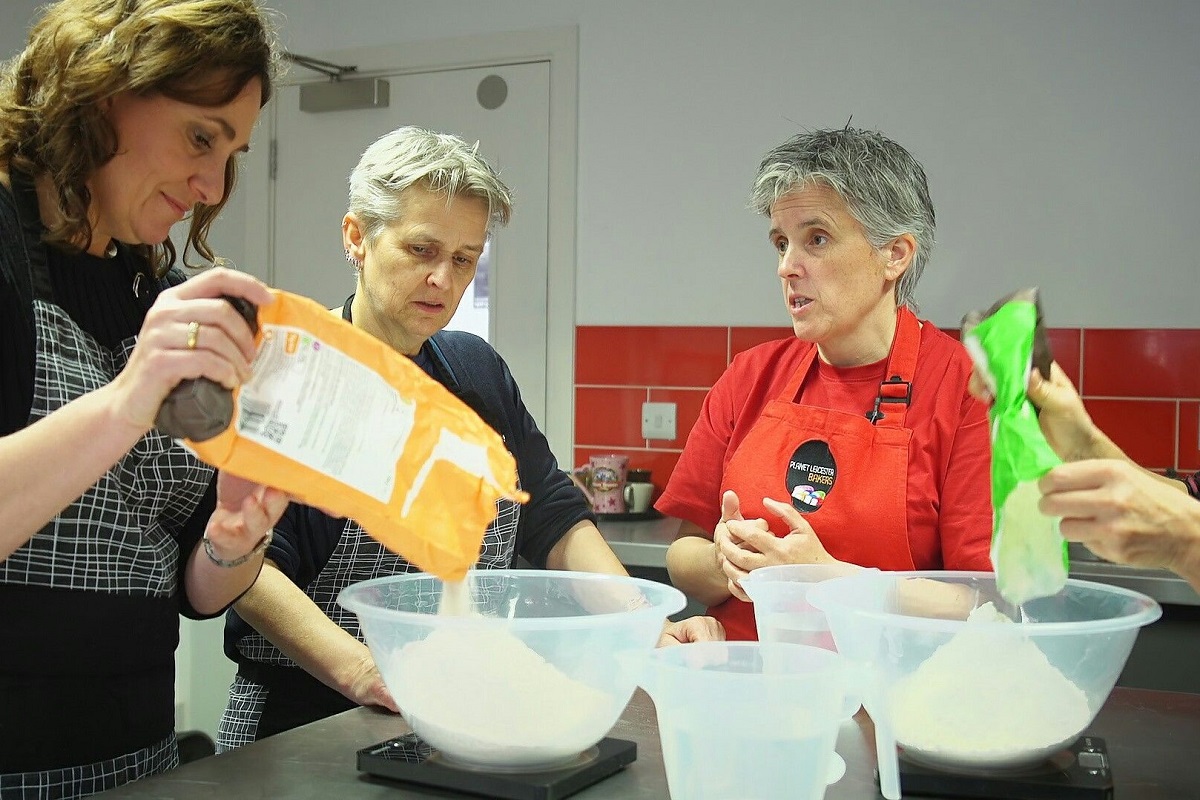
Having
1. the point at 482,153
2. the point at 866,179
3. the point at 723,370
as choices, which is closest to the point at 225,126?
the point at 866,179

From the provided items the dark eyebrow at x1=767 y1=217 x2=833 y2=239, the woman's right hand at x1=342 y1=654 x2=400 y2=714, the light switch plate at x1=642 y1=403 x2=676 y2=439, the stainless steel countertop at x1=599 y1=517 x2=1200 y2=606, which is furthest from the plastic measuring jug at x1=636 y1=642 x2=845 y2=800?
the light switch plate at x1=642 y1=403 x2=676 y2=439

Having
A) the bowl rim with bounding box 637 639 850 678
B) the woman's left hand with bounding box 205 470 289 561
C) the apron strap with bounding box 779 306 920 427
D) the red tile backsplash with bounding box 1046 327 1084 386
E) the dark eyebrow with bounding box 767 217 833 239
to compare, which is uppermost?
the dark eyebrow with bounding box 767 217 833 239

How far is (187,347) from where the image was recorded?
0.98m

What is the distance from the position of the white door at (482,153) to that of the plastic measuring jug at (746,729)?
2427 mm

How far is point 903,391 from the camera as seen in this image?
5.85ft

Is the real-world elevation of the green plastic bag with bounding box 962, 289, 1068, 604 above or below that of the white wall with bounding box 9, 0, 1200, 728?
below

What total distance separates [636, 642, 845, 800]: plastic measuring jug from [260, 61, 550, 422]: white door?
2.43 m

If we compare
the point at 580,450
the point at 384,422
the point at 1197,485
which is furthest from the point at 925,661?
the point at 580,450

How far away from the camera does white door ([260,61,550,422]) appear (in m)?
3.42

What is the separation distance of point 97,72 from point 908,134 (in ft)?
7.44

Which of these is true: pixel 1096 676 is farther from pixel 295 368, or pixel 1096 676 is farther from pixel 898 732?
pixel 295 368

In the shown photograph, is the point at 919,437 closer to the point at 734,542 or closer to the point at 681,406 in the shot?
the point at 734,542

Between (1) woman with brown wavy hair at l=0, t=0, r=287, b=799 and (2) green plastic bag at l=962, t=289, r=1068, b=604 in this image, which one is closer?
(2) green plastic bag at l=962, t=289, r=1068, b=604

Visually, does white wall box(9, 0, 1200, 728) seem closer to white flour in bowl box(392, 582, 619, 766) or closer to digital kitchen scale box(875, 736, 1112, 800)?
digital kitchen scale box(875, 736, 1112, 800)
